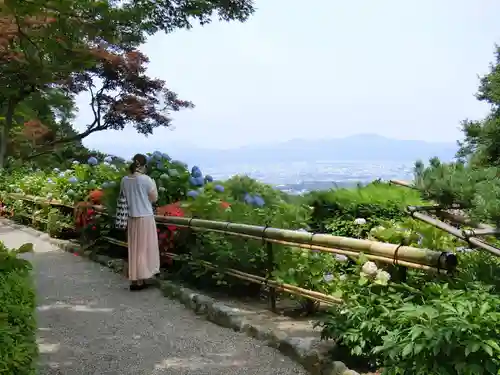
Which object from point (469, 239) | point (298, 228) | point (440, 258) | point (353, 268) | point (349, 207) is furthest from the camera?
point (349, 207)

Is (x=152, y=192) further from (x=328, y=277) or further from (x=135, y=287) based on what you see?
(x=328, y=277)

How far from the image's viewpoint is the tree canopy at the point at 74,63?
9.04ft

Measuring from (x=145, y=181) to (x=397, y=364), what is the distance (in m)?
3.91

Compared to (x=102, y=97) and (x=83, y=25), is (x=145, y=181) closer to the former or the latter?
(x=83, y=25)

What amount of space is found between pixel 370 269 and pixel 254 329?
1273 mm

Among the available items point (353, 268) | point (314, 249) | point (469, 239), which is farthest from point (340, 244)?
point (469, 239)

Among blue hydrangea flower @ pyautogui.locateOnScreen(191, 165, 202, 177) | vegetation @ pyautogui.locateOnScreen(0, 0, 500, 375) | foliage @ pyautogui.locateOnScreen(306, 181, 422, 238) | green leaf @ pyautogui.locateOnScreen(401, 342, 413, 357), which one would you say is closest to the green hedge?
vegetation @ pyautogui.locateOnScreen(0, 0, 500, 375)

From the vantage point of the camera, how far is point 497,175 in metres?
2.26

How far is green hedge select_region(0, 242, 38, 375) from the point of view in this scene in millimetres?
2045

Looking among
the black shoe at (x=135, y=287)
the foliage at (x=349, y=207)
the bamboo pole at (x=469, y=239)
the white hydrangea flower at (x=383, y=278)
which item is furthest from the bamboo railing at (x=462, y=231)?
the foliage at (x=349, y=207)

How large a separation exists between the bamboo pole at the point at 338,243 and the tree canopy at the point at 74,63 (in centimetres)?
184

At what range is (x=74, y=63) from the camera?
2744 millimetres

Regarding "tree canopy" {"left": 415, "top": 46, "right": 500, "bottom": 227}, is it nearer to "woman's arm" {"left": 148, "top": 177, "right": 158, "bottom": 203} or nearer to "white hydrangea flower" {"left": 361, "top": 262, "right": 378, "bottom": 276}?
"white hydrangea flower" {"left": 361, "top": 262, "right": 378, "bottom": 276}

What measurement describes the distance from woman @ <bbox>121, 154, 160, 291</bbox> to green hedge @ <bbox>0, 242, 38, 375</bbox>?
9.47 feet
